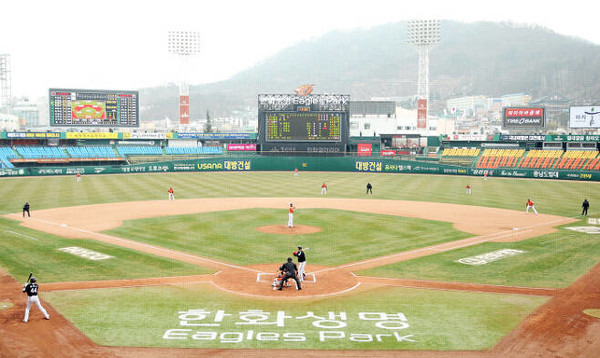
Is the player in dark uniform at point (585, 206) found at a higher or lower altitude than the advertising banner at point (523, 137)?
lower

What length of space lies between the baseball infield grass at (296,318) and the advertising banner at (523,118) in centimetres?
7590

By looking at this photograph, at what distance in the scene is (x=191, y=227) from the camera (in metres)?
28.4

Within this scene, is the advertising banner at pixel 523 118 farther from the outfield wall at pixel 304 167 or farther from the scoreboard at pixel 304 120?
the scoreboard at pixel 304 120

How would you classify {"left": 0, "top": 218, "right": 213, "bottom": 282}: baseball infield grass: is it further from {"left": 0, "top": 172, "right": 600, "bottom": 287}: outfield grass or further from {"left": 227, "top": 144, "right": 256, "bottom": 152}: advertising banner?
{"left": 227, "top": 144, "right": 256, "bottom": 152}: advertising banner

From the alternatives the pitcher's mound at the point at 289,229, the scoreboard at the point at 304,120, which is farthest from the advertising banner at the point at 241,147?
the pitcher's mound at the point at 289,229

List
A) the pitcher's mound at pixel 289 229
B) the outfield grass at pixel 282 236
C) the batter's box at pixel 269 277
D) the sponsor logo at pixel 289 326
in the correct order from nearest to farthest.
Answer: the sponsor logo at pixel 289 326
the batter's box at pixel 269 277
the outfield grass at pixel 282 236
the pitcher's mound at pixel 289 229

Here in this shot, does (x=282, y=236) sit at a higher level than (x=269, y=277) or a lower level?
higher

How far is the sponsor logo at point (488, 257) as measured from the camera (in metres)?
21.0

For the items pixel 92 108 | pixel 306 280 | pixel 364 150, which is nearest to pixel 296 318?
pixel 306 280

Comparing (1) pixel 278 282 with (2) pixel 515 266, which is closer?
(1) pixel 278 282

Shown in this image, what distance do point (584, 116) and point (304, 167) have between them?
158 ft

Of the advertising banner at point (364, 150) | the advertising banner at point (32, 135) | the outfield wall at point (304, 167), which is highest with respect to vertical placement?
the advertising banner at point (32, 135)

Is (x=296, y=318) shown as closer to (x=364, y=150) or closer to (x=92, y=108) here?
(x=364, y=150)

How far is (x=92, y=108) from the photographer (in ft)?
258
